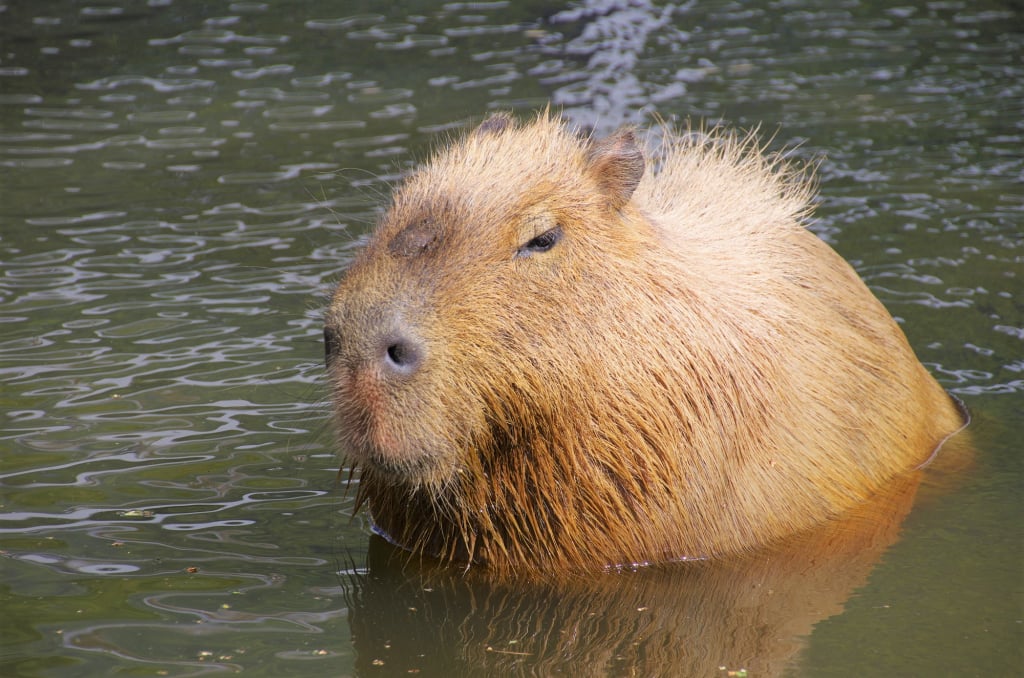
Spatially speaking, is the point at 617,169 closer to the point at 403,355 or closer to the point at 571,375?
the point at 571,375

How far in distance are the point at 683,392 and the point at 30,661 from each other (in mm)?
2168

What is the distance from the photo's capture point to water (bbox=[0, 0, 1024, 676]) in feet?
13.8

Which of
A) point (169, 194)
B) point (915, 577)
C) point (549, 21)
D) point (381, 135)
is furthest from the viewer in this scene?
point (549, 21)

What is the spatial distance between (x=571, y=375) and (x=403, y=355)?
58 centimetres

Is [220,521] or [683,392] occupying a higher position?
[683,392]

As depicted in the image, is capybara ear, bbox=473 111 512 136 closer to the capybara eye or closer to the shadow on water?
the capybara eye

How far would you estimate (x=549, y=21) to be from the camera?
526 inches

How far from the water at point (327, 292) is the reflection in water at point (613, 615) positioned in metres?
0.01

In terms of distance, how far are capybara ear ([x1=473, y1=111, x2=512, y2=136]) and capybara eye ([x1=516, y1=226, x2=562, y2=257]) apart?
1.90ft

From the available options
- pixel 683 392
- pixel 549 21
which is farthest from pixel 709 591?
pixel 549 21

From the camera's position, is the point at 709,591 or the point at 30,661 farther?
the point at 709,591

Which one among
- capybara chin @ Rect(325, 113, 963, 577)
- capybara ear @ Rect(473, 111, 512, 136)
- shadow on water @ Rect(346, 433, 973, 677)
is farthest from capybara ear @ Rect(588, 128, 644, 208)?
shadow on water @ Rect(346, 433, 973, 677)

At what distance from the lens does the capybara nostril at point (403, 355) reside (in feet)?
13.0

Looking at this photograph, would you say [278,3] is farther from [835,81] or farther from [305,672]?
[305,672]
